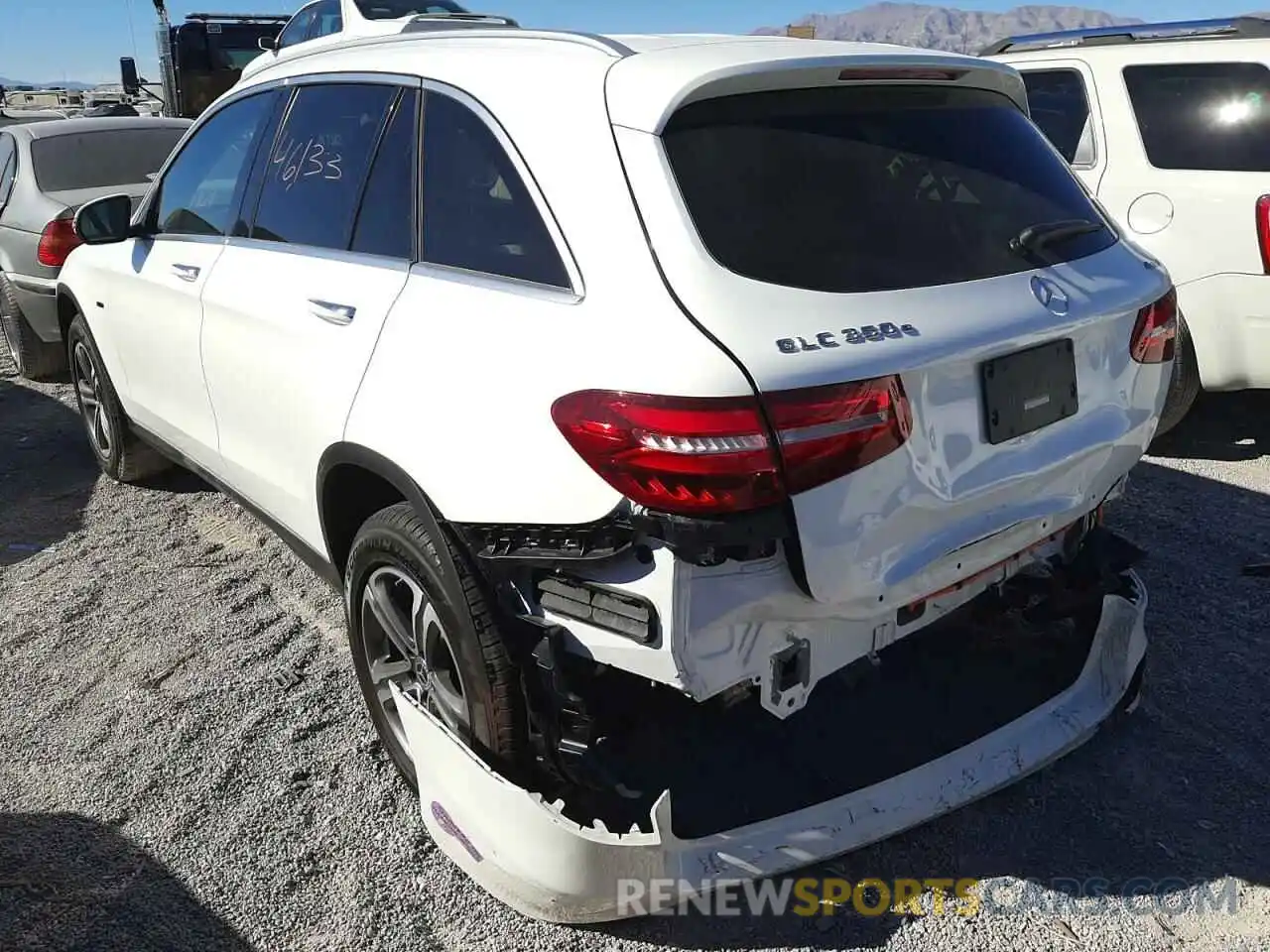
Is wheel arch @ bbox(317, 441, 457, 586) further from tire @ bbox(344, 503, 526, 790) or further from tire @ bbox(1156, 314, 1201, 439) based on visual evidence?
tire @ bbox(1156, 314, 1201, 439)

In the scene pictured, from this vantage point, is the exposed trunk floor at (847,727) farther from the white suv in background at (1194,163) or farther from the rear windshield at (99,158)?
the rear windshield at (99,158)

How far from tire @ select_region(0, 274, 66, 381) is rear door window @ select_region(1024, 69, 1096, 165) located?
6250 mm

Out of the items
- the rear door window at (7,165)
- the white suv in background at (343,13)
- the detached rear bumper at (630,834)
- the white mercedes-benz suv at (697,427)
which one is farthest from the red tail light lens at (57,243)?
the detached rear bumper at (630,834)

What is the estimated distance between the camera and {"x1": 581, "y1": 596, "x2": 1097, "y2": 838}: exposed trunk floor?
2674 mm

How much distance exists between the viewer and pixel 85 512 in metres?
4.95

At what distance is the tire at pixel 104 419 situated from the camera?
4816mm

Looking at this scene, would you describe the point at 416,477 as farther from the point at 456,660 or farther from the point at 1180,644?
the point at 1180,644

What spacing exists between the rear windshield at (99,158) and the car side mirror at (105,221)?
10.7 ft

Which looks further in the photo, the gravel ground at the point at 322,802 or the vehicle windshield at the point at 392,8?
the vehicle windshield at the point at 392,8

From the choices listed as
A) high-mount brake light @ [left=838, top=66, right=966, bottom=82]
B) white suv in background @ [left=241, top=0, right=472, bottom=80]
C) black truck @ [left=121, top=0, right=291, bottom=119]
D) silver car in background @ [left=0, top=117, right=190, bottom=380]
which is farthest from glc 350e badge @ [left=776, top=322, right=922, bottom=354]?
black truck @ [left=121, top=0, right=291, bottom=119]

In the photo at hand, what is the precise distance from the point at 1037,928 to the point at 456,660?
1.45 m

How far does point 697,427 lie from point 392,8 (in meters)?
10.6

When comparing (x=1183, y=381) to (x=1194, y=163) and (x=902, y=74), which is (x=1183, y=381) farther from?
(x=902, y=74)

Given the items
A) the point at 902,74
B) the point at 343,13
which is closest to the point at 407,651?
the point at 902,74
